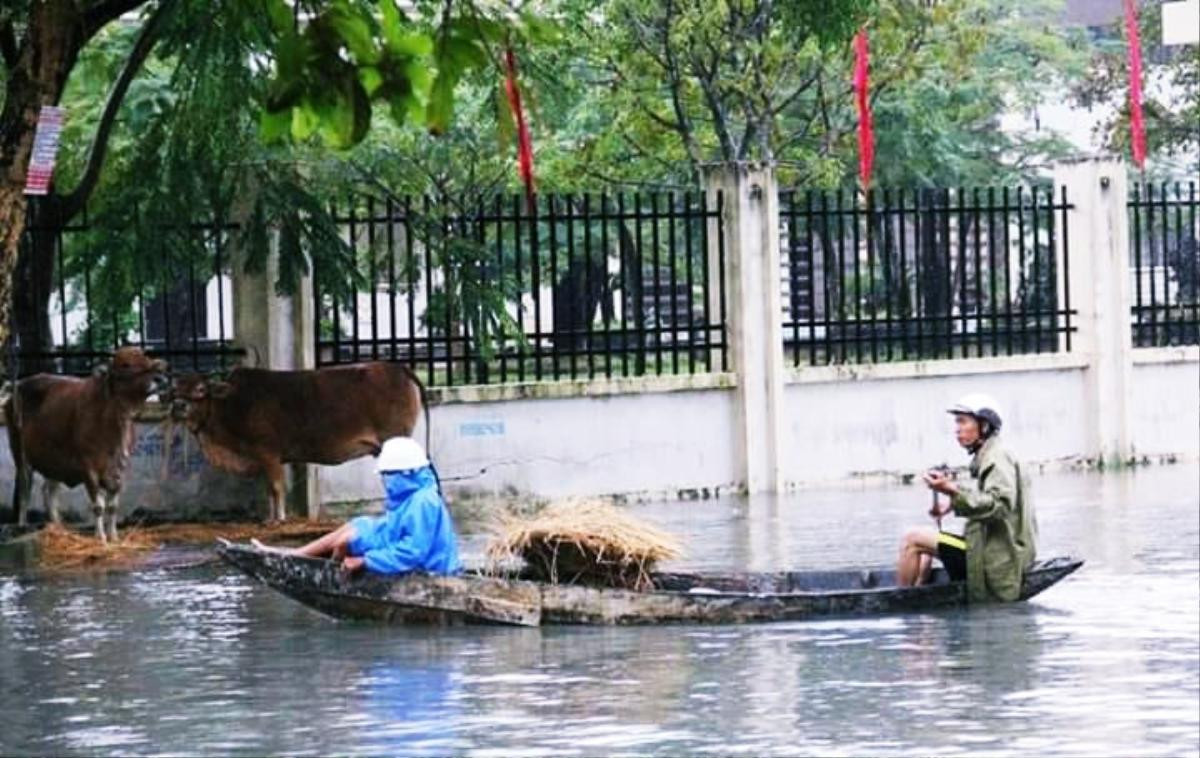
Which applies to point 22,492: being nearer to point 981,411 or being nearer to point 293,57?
point 981,411

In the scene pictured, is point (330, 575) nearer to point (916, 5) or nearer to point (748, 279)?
point (748, 279)

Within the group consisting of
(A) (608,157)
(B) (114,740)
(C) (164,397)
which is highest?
(A) (608,157)

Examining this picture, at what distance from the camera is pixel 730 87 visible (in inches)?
1379

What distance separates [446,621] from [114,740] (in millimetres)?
4227

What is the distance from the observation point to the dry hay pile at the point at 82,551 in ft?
74.2

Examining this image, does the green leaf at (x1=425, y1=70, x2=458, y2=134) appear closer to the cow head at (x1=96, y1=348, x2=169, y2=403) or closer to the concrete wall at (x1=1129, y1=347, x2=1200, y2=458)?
the cow head at (x1=96, y1=348, x2=169, y2=403)

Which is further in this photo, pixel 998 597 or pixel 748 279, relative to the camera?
pixel 748 279

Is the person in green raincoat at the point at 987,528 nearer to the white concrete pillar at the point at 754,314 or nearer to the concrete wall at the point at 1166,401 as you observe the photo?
the white concrete pillar at the point at 754,314

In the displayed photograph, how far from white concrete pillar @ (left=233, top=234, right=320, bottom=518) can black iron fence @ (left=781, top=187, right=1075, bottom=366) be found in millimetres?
5828

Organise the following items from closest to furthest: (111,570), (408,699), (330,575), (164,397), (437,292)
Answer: (408,699) < (330,575) < (111,570) < (164,397) < (437,292)

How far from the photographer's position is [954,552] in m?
17.9

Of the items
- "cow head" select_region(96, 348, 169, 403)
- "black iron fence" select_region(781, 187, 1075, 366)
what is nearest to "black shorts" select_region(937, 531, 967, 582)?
"cow head" select_region(96, 348, 169, 403)

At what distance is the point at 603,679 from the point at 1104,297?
54.6 feet

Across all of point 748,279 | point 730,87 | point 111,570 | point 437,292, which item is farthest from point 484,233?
point 730,87
